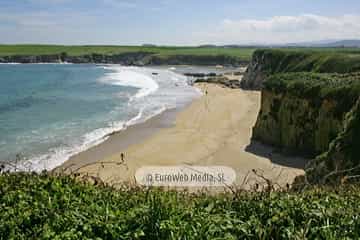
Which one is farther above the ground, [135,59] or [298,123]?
[298,123]

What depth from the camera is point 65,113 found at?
43.3m

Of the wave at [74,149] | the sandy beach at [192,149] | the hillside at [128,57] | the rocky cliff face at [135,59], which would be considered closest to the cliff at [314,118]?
the sandy beach at [192,149]

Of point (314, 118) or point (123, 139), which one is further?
point (123, 139)

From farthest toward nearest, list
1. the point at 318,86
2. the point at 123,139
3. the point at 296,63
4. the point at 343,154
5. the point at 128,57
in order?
1. the point at 128,57
2. the point at 296,63
3. the point at 123,139
4. the point at 318,86
5. the point at 343,154

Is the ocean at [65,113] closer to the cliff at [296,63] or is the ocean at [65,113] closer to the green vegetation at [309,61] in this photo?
the cliff at [296,63]

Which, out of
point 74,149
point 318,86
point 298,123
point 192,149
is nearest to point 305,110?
point 298,123

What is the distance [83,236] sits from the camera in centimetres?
607

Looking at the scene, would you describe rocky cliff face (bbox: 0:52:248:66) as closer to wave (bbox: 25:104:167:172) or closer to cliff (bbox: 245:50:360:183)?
wave (bbox: 25:104:167:172)

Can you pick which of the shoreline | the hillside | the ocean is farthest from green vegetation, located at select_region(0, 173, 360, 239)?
the hillside

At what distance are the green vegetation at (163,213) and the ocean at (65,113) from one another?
16.7ft

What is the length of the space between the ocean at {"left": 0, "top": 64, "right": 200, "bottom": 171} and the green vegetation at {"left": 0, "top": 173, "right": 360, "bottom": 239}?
5076mm

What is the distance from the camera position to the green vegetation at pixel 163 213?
245 inches

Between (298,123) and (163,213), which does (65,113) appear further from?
(163,213)

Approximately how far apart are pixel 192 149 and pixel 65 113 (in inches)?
745
